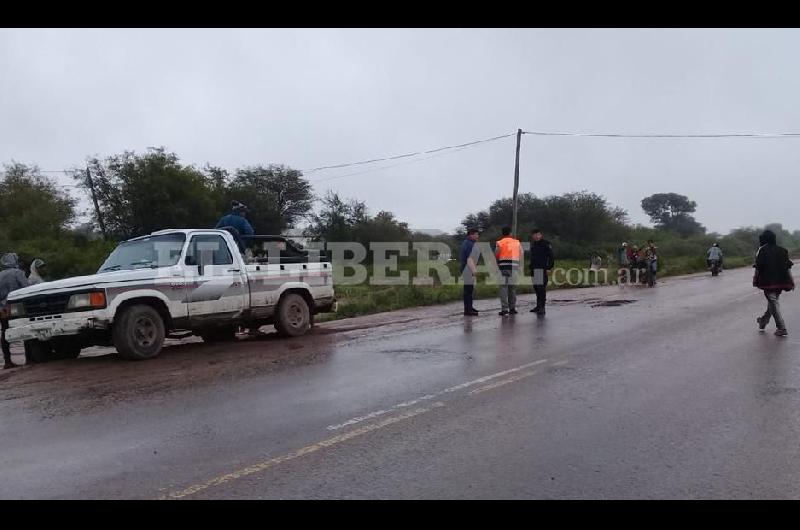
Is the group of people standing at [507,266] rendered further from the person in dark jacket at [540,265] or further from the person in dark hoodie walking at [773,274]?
the person in dark hoodie walking at [773,274]

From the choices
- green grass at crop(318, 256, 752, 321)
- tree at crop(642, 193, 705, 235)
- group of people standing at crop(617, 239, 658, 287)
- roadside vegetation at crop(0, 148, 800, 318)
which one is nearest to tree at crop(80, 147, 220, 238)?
roadside vegetation at crop(0, 148, 800, 318)

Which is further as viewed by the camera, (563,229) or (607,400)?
(563,229)

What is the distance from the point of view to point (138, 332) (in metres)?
8.75

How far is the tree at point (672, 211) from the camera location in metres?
97.6

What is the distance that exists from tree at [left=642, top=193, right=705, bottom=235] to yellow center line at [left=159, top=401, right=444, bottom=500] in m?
99.8

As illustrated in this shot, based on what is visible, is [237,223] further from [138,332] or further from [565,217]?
[565,217]

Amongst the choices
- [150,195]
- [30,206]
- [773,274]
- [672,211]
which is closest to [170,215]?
[150,195]

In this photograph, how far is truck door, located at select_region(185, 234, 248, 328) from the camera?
31.1 ft

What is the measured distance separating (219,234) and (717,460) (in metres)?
8.04

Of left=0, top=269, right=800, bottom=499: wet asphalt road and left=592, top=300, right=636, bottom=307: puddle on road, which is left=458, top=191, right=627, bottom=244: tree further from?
left=0, top=269, right=800, bottom=499: wet asphalt road
